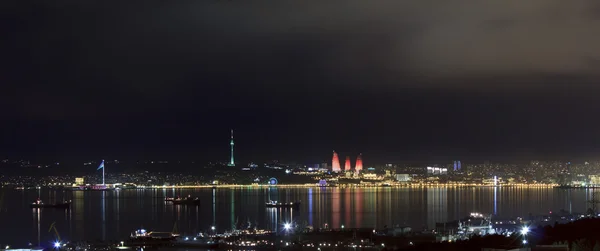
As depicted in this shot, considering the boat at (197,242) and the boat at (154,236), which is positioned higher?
the boat at (197,242)

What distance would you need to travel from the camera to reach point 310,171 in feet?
326

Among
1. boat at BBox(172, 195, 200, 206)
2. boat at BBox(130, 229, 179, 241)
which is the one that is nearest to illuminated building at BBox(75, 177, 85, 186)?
boat at BBox(172, 195, 200, 206)

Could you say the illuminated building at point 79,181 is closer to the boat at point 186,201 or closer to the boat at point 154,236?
the boat at point 186,201

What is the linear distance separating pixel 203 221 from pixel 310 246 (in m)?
15.1

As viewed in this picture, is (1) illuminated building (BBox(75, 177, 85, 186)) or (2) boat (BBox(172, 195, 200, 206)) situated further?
(1) illuminated building (BBox(75, 177, 85, 186))

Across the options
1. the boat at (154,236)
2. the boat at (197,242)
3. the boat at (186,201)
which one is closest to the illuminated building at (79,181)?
the boat at (186,201)

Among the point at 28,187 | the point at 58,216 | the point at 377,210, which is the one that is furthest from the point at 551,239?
the point at 28,187

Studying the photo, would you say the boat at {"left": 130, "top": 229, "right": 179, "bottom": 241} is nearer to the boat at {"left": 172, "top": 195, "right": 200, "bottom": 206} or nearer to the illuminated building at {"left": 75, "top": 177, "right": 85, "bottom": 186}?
the boat at {"left": 172, "top": 195, "right": 200, "bottom": 206}

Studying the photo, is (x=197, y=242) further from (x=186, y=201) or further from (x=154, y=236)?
(x=186, y=201)

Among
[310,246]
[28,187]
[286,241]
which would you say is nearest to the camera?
[310,246]

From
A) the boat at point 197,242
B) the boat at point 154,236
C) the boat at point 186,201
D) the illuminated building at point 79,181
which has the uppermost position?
the boat at point 197,242

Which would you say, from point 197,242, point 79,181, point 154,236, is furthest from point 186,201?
point 79,181

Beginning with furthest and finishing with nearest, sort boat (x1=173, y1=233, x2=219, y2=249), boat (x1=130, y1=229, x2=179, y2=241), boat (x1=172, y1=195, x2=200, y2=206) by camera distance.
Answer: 1. boat (x1=172, y1=195, x2=200, y2=206)
2. boat (x1=130, y1=229, x2=179, y2=241)
3. boat (x1=173, y1=233, x2=219, y2=249)

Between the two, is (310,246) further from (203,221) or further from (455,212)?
(455,212)
